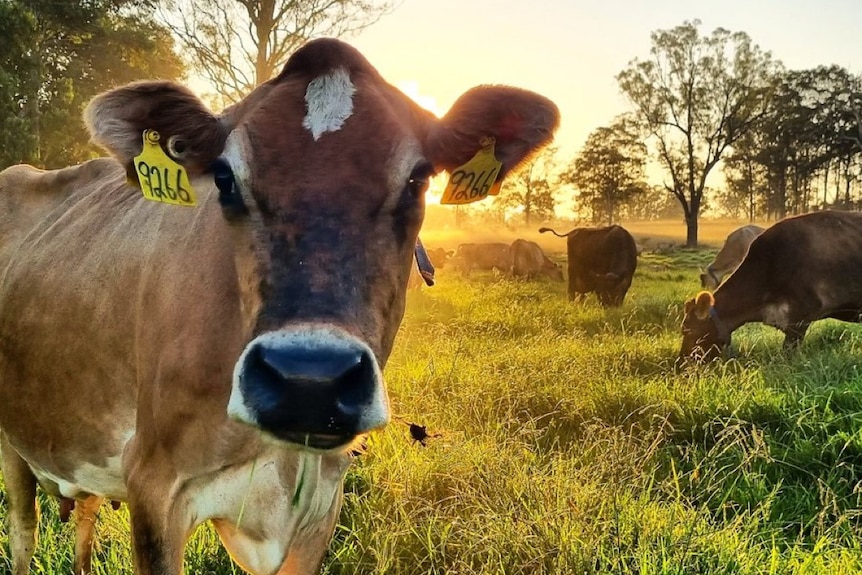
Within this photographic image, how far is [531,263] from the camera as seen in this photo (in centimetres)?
2277

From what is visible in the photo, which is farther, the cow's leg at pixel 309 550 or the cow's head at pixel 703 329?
the cow's head at pixel 703 329

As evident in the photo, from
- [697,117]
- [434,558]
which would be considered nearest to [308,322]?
[434,558]

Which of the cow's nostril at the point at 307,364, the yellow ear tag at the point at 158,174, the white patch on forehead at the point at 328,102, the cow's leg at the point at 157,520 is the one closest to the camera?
the cow's nostril at the point at 307,364

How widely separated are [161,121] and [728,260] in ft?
62.6

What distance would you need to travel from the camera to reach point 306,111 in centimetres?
192

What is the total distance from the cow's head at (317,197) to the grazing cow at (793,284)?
684 cm

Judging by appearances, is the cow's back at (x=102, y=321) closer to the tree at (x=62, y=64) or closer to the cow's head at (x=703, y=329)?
the cow's head at (x=703, y=329)

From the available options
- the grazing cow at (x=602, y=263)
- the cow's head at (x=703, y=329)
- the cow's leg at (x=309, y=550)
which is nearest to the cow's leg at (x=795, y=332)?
the cow's head at (x=703, y=329)

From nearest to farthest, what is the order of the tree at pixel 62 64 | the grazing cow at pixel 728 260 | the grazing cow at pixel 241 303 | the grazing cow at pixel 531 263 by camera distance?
the grazing cow at pixel 241 303 < the tree at pixel 62 64 < the grazing cow at pixel 728 260 < the grazing cow at pixel 531 263

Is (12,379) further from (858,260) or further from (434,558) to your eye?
(858,260)

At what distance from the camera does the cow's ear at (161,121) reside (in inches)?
85.1

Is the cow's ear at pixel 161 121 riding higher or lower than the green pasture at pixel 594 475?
higher

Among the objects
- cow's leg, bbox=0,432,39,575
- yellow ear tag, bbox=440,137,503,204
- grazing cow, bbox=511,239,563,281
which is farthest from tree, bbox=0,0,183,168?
yellow ear tag, bbox=440,137,503,204

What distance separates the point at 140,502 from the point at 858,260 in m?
9.14
